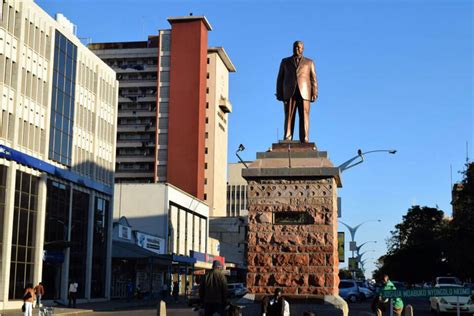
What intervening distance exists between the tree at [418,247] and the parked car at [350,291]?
31707 mm

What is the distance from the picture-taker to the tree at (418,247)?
278 ft

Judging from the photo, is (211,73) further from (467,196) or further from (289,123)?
(289,123)

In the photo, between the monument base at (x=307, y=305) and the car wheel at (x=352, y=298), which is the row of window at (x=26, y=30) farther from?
the monument base at (x=307, y=305)

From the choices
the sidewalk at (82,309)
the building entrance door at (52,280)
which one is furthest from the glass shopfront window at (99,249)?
the sidewalk at (82,309)

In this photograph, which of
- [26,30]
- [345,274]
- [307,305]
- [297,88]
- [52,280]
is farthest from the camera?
[345,274]

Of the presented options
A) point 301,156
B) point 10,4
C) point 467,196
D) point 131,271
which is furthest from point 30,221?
point 301,156

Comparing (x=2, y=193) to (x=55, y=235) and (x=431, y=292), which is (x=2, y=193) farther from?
(x=431, y=292)

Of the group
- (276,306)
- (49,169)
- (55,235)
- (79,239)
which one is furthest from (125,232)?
(276,306)

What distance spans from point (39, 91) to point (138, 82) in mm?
59542

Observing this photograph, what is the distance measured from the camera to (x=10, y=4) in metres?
40.2

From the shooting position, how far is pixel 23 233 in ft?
134

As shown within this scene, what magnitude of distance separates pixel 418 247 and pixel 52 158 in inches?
2128

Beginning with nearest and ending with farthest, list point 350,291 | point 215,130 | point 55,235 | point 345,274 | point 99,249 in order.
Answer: point 55,235 < point 350,291 < point 99,249 < point 215,130 < point 345,274

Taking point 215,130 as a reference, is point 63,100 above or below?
below
